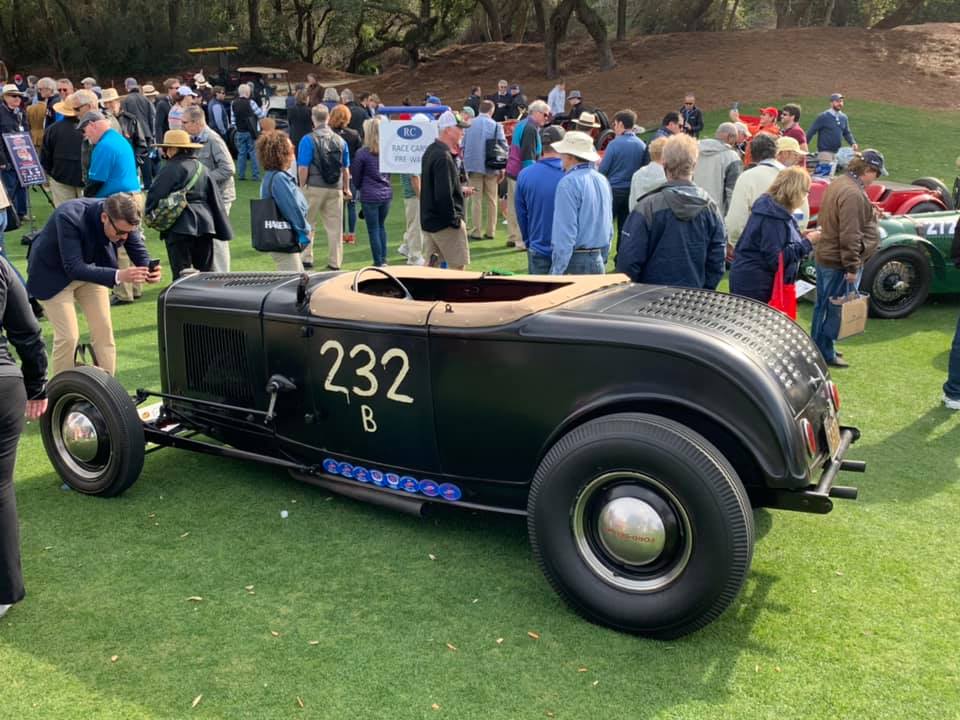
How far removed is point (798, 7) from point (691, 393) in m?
36.7

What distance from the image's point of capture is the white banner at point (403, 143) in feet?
34.5

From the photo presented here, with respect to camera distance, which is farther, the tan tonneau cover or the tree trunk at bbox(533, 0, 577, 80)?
the tree trunk at bbox(533, 0, 577, 80)

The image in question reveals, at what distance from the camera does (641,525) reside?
3.41 m

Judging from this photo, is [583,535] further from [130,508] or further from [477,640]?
[130,508]

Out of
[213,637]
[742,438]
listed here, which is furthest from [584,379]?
[213,637]

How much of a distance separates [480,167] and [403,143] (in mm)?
1725

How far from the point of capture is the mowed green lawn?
125 inches

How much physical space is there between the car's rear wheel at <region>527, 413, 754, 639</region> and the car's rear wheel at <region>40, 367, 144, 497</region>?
91.4 inches

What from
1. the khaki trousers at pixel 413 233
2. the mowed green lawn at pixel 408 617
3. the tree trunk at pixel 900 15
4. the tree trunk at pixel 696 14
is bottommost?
the mowed green lawn at pixel 408 617

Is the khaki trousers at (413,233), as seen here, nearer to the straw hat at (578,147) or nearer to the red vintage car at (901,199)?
the red vintage car at (901,199)

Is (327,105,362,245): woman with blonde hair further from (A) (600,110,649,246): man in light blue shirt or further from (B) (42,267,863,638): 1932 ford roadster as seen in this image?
(B) (42,267,863,638): 1932 ford roadster

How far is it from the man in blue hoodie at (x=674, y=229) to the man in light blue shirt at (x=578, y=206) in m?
0.78

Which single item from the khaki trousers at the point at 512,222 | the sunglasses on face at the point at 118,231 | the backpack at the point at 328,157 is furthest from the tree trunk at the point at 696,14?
the sunglasses on face at the point at 118,231

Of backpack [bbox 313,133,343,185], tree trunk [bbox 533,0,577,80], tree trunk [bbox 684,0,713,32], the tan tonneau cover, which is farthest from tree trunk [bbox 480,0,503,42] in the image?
the tan tonneau cover
